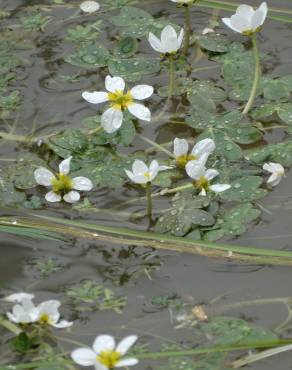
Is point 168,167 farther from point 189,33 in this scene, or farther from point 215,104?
point 189,33

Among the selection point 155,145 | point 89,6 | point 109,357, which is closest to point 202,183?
point 155,145

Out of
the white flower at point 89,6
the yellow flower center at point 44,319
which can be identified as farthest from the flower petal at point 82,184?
the white flower at point 89,6

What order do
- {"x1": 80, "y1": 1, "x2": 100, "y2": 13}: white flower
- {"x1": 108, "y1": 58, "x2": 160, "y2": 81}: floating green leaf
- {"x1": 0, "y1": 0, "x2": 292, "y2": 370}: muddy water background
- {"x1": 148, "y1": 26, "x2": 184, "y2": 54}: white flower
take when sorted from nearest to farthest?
1. {"x1": 0, "y1": 0, "x2": 292, "y2": 370}: muddy water background
2. {"x1": 148, "y1": 26, "x2": 184, "y2": 54}: white flower
3. {"x1": 108, "y1": 58, "x2": 160, "y2": 81}: floating green leaf
4. {"x1": 80, "y1": 1, "x2": 100, "y2": 13}: white flower

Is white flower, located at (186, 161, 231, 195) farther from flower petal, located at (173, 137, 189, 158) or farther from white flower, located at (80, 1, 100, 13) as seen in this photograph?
white flower, located at (80, 1, 100, 13)

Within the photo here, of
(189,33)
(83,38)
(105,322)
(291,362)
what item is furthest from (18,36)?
(291,362)

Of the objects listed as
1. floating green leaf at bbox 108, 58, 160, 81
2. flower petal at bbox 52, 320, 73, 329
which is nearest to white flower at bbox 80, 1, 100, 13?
floating green leaf at bbox 108, 58, 160, 81

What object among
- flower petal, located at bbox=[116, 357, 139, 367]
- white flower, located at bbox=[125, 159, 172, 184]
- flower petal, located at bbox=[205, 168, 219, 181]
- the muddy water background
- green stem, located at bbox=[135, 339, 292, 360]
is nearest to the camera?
flower petal, located at bbox=[116, 357, 139, 367]

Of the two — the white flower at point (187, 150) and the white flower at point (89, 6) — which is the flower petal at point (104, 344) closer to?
the white flower at point (187, 150)
